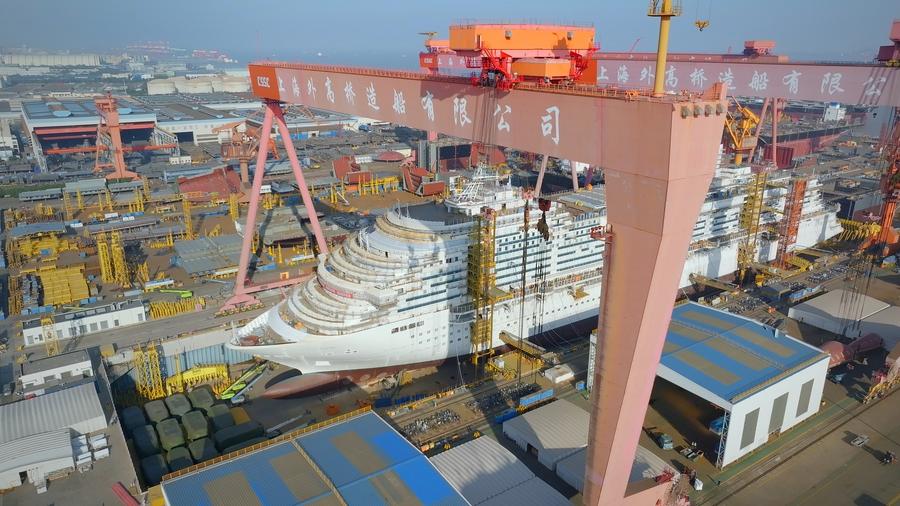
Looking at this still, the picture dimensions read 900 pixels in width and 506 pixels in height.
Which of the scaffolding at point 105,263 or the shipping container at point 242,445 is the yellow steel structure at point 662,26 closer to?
the shipping container at point 242,445

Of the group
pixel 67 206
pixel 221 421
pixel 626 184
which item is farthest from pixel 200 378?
pixel 67 206

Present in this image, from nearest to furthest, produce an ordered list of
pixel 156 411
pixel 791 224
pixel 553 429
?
pixel 553 429
pixel 156 411
pixel 791 224

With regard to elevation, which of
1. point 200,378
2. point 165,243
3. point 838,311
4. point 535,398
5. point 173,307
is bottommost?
point 200,378

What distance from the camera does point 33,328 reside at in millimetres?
23906

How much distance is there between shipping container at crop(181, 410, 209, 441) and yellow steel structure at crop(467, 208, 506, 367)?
33.0ft

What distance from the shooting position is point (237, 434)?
19109 mm

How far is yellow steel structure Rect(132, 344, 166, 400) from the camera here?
21906mm

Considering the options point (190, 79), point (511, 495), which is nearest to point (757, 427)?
point (511, 495)

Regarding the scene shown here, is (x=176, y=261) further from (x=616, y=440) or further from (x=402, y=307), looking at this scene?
(x=616, y=440)

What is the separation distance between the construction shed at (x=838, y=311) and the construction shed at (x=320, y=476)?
69.4ft

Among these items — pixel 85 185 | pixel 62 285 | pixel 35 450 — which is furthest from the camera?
pixel 85 185

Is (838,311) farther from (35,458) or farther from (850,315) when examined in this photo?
(35,458)

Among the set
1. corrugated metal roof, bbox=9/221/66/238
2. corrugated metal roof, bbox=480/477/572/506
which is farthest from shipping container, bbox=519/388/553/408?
corrugated metal roof, bbox=9/221/66/238

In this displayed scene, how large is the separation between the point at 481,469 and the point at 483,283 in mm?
8000
